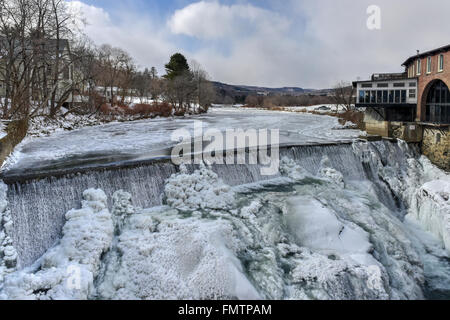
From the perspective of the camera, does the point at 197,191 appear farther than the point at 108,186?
Yes

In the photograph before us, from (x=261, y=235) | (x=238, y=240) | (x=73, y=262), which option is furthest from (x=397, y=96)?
(x=73, y=262)

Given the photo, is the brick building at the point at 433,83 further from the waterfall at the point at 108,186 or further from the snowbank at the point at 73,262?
the snowbank at the point at 73,262

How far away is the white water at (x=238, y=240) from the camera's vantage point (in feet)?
20.6

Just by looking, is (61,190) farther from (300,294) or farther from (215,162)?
(300,294)

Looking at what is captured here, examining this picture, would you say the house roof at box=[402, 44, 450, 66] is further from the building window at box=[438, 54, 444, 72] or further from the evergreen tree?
the evergreen tree

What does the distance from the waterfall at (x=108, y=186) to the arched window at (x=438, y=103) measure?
25.6ft

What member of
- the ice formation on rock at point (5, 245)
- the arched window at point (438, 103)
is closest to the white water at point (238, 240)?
the ice formation on rock at point (5, 245)

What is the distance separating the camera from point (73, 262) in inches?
261

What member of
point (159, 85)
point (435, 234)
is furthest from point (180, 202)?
point (159, 85)

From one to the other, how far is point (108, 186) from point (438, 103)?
65.0ft

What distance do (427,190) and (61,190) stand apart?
11.8 meters

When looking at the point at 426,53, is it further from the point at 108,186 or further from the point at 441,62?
the point at 108,186

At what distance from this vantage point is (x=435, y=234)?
10.4 meters
